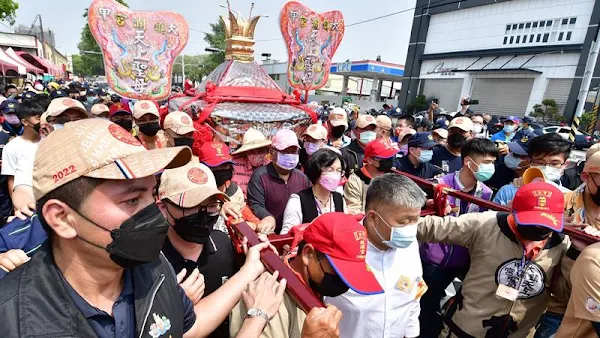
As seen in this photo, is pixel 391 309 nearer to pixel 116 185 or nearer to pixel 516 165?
pixel 116 185

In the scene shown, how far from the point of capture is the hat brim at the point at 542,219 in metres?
1.86

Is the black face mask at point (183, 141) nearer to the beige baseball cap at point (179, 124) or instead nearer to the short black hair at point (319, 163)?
the beige baseball cap at point (179, 124)

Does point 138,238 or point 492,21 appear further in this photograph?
point 492,21

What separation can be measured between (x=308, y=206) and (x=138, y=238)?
1.74m

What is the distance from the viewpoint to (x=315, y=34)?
709 cm

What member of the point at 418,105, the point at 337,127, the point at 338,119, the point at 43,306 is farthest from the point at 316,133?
the point at 418,105

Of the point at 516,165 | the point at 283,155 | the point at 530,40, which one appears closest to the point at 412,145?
the point at 516,165

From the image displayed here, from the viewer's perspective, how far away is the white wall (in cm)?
2148

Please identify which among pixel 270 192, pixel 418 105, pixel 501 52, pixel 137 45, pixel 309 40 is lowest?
pixel 270 192

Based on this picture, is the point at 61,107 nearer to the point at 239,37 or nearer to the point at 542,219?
the point at 542,219

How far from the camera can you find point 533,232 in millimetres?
1956

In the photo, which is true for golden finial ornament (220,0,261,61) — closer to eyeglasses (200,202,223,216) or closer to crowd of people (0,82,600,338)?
crowd of people (0,82,600,338)

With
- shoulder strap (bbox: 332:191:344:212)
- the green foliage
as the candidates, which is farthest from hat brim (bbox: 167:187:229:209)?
the green foliage

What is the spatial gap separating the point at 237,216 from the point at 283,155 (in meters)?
1.25
